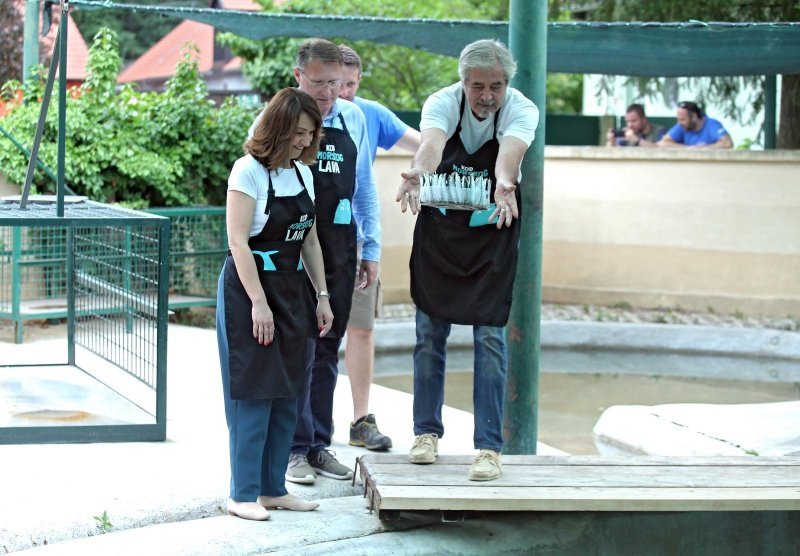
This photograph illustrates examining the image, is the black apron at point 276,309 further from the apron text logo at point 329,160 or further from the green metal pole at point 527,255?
the green metal pole at point 527,255

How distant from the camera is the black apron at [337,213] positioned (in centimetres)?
466

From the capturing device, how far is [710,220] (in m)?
11.5

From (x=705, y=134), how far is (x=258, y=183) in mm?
9181

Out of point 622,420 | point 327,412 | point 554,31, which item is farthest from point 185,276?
point 327,412

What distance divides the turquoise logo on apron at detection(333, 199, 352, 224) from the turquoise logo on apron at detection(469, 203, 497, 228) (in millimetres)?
572

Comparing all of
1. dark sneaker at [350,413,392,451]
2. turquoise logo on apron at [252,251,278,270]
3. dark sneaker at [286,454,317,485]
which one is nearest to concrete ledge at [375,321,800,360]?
dark sneaker at [350,413,392,451]

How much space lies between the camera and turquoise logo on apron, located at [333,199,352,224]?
185 inches

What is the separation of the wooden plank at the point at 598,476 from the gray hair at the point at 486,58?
149 cm

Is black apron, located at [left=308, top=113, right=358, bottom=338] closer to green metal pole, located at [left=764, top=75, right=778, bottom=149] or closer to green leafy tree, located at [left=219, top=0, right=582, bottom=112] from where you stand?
green metal pole, located at [left=764, top=75, right=778, bottom=149]

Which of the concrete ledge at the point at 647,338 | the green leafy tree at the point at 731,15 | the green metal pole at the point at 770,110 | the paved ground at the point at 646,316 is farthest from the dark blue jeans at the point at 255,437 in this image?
the green metal pole at the point at 770,110

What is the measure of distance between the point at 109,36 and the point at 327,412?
6.96 meters

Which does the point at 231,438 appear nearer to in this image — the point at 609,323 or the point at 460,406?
the point at 460,406

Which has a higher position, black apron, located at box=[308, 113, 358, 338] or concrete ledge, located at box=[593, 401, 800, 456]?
black apron, located at box=[308, 113, 358, 338]

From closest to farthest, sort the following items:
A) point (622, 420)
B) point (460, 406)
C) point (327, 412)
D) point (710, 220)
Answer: point (327, 412) < point (622, 420) < point (460, 406) < point (710, 220)
